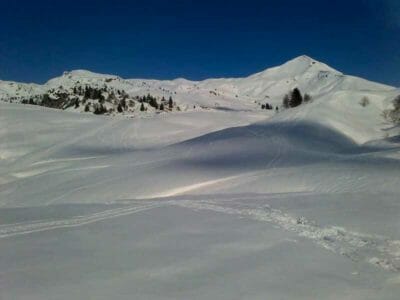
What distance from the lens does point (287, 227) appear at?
12.8 metres

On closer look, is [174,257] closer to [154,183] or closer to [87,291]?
[87,291]

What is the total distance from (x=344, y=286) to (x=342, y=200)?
927 centimetres

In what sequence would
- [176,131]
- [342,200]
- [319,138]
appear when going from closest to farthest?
[342,200] → [319,138] → [176,131]

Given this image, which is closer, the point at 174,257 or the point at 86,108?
the point at 174,257

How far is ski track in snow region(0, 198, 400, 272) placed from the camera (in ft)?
32.2

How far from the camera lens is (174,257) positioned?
10094 millimetres

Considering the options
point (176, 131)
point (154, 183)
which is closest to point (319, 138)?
point (176, 131)

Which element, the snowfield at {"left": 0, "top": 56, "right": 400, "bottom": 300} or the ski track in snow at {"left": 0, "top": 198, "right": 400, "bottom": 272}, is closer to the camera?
the snowfield at {"left": 0, "top": 56, "right": 400, "bottom": 300}

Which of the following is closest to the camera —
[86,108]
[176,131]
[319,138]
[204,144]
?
[204,144]

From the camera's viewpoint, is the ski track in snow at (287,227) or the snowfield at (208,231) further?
the ski track in snow at (287,227)

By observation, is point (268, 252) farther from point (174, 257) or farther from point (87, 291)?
point (87, 291)

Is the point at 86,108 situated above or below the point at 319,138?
above

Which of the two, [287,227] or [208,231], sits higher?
[287,227]

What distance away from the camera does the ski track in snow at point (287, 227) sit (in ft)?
32.2
